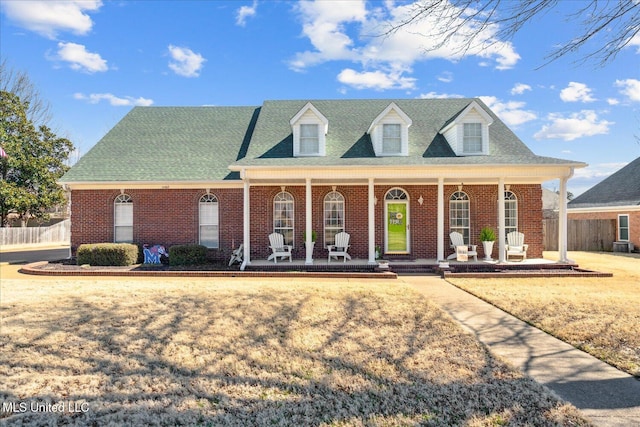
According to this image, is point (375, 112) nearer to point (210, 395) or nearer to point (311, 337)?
point (311, 337)

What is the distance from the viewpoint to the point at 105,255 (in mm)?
13742

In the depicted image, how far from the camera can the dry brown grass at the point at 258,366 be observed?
12.0ft

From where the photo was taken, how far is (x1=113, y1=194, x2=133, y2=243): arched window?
15.2m

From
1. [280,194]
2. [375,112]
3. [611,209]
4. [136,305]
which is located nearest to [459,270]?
[280,194]

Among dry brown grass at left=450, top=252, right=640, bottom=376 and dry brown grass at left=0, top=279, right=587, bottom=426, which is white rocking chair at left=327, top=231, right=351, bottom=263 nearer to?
dry brown grass at left=450, top=252, right=640, bottom=376

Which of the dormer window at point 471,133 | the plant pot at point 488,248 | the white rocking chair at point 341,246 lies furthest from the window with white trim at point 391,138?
the plant pot at point 488,248

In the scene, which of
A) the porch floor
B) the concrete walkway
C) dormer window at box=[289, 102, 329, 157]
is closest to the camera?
the concrete walkway

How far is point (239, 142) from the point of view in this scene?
1698cm

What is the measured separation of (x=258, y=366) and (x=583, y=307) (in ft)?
A: 22.3

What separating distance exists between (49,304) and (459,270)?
1130 centimetres

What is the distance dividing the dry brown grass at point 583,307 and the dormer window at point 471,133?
551 cm

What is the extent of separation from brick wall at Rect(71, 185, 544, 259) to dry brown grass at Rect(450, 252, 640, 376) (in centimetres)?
373

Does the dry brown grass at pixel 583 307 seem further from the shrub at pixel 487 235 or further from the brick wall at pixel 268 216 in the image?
the brick wall at pixel 268 216

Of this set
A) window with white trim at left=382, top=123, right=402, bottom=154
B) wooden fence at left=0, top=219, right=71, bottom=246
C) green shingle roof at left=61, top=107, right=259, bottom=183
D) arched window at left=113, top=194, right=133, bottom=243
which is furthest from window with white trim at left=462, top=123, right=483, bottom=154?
wooden fence at left=0, top=219, right=71, bottom=246
